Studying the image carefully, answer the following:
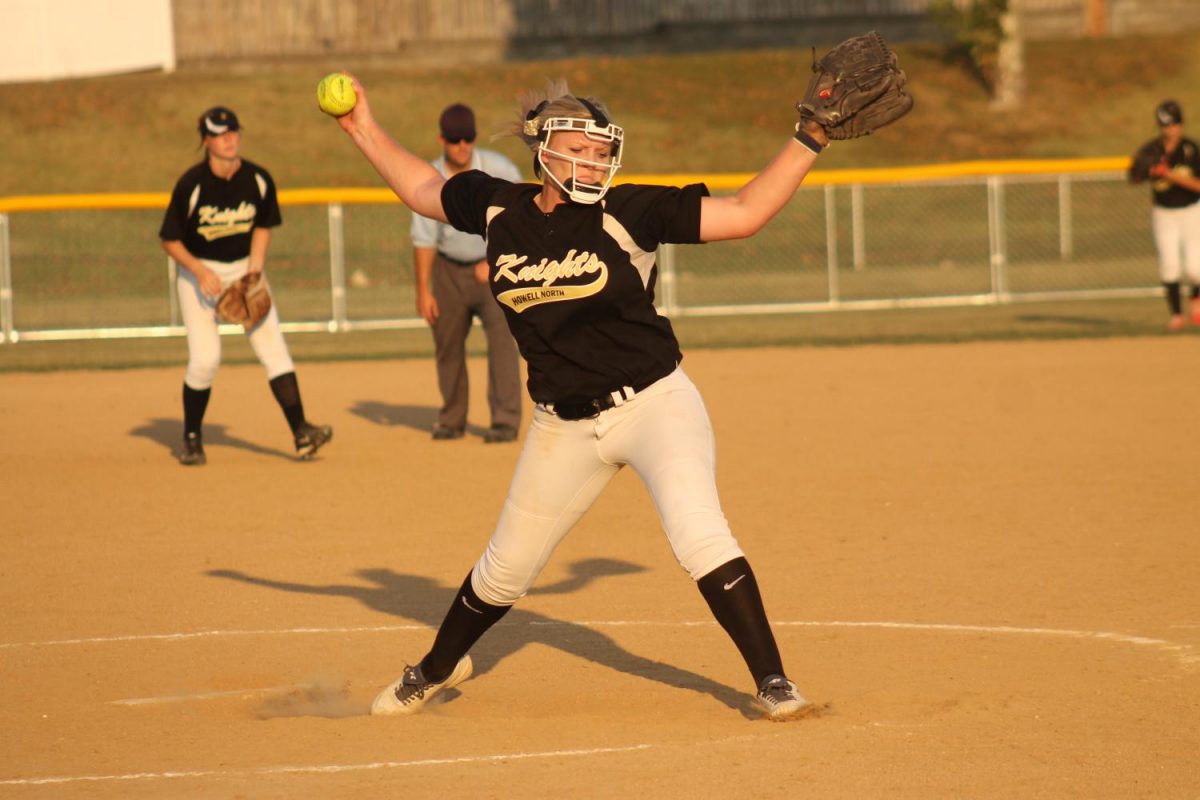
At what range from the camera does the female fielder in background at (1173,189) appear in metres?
15.6

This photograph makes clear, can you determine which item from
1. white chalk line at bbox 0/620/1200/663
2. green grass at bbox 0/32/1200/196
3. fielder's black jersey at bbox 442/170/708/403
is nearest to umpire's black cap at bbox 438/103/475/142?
white chalk line at bbox 0/620/1200/663

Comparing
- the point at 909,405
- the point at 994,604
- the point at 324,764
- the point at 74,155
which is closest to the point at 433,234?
the point at 909,405

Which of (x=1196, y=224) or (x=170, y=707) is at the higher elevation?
(x=1196, y=224)

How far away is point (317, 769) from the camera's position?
5020 millimetres

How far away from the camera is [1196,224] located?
15.9m

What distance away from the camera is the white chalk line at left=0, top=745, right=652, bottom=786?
16.3ft

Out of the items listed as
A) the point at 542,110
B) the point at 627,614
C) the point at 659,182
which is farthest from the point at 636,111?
the point at 542,110

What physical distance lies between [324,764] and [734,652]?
182 cm

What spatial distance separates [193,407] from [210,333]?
0.53m

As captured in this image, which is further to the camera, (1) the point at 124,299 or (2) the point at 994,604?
(1) the point at 124,299

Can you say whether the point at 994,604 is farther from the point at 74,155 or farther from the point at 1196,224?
the point at 74,155

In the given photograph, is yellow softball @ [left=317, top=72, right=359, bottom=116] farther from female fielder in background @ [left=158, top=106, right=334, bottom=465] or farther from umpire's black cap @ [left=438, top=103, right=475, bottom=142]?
umpire's black cap @ [left=438, top=103, right=475, bottom=142]

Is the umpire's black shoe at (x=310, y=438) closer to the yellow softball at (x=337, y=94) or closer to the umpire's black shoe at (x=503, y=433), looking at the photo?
the umpire's black shoe at (x=503, y=433)

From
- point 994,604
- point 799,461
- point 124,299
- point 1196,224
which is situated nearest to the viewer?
point 994,604
